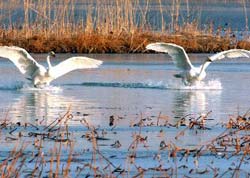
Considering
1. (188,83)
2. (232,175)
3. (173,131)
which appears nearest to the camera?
(232,175)

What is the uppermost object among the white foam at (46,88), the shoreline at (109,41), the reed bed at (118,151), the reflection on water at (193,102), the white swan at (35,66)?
the shoreline at (109,41)

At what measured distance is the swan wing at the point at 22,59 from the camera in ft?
60.6

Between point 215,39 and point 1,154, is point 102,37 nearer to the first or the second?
point 215,39

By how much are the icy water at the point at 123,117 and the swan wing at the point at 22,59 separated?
312 millimetres

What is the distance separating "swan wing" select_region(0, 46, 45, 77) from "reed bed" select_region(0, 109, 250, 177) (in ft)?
20.0

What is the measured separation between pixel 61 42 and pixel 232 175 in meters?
20.6

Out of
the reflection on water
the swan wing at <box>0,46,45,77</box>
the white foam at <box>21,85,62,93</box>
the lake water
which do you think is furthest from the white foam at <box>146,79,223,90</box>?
the swan wing at <box>0,46,45,77</box>

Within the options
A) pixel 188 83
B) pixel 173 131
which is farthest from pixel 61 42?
pixel 173 131

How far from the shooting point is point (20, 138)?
35.3 ft

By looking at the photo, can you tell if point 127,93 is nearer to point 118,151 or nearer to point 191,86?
point 191,86

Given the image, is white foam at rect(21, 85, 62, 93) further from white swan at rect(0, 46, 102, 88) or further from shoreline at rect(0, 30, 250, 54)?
shoreline at rect(0, 30, 250, 54)

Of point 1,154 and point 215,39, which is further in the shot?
point 215,39

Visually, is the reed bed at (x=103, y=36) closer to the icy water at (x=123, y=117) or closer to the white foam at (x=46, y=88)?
the icy water at (x=123, y=117)

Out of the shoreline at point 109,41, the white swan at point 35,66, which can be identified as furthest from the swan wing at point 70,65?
the shoreline at point 109,41
